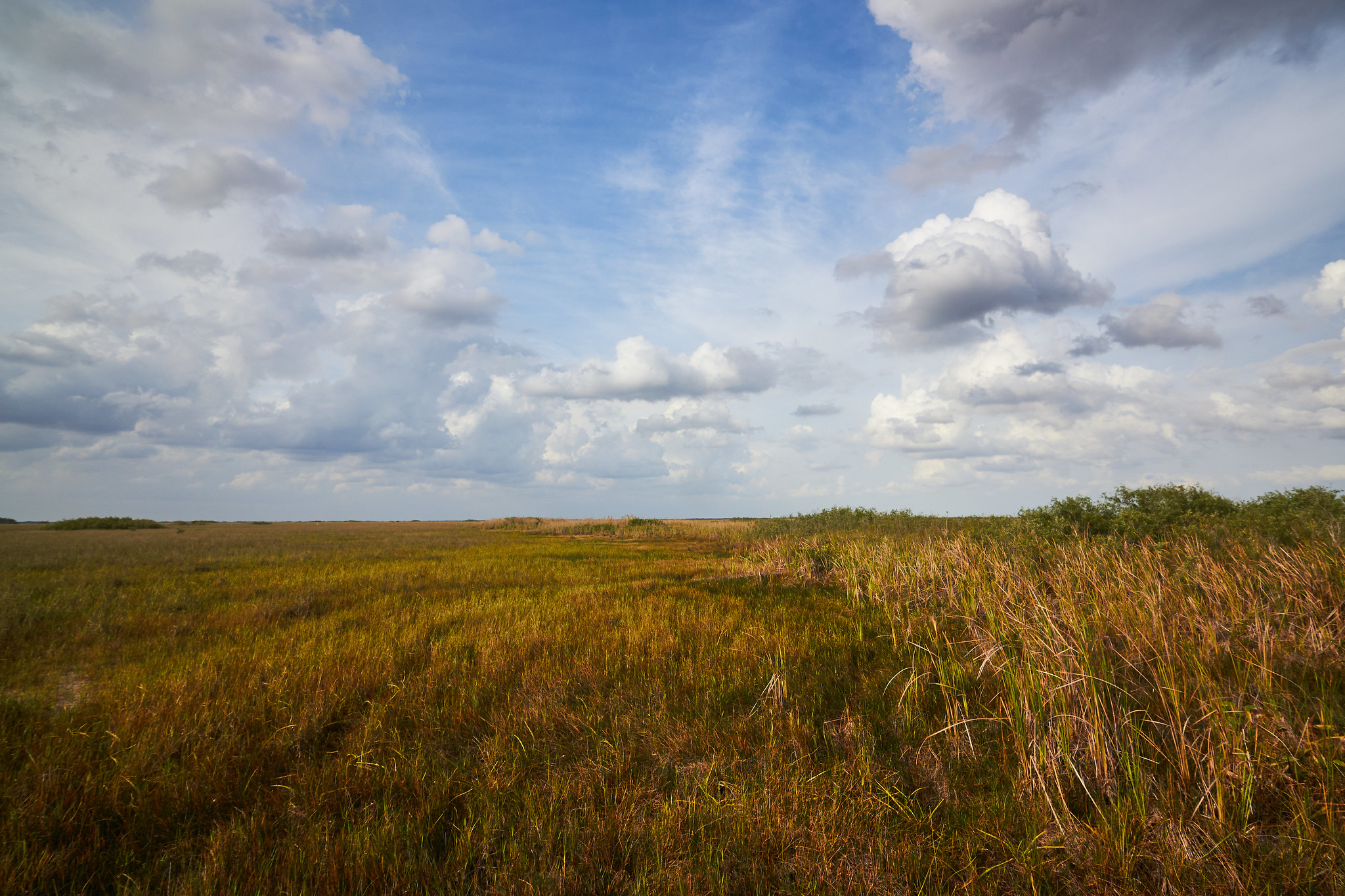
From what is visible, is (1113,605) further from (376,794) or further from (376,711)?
(376,711)

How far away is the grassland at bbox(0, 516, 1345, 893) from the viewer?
3.13 m

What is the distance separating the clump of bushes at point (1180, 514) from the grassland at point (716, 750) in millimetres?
7889

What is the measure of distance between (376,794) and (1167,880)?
550 centimetres

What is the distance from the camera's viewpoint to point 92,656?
7.86m

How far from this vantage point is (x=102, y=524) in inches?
2021

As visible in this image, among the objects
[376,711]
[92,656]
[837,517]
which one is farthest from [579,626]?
[837,517]

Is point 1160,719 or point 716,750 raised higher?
point 1160,719

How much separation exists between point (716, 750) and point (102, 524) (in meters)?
76.3

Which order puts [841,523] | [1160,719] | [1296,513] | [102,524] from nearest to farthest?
[1160,719] → [1296,513] → [841,523] → [102,524]

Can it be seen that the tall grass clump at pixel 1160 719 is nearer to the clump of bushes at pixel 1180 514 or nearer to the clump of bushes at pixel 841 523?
the clump of bushes at pixel 1180 514

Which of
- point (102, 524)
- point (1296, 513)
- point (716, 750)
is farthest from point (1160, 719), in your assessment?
point (102, 524)

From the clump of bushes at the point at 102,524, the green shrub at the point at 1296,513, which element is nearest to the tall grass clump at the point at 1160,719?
the green shrub at the point at 1296,513

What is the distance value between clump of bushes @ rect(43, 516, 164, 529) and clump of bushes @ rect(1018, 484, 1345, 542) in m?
75.4

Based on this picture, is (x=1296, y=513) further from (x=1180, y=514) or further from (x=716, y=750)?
(x=716, y=750)
